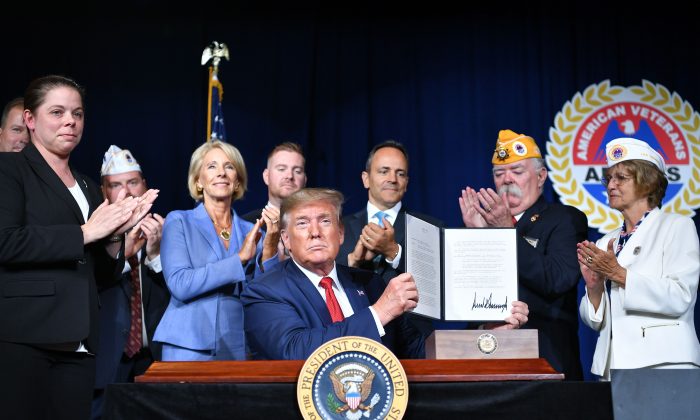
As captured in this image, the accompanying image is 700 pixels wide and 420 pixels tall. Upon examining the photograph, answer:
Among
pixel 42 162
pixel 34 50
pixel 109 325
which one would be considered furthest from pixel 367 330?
pixel 34 50

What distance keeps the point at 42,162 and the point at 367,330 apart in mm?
1198

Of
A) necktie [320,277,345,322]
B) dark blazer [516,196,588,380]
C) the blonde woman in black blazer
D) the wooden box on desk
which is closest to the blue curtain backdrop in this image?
dark blazer [516,196,588,380]

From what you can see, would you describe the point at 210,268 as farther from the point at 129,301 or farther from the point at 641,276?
the point at 641,276

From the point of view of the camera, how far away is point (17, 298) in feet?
8.67

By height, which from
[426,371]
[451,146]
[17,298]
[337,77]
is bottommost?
[426,371]

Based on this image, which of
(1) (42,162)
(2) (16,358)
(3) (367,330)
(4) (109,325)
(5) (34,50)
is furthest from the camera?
(5) (34,50)

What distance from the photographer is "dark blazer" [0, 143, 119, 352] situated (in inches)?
103

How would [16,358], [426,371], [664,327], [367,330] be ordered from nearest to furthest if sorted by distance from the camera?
[426,371]
[367,330]
[16,358]
[664,327]

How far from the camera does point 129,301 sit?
3.90 meters

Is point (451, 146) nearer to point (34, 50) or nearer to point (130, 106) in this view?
point (130, 106)

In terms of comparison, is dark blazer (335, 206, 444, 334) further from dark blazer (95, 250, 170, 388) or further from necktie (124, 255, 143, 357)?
necktie (124, 255, 143, 357)

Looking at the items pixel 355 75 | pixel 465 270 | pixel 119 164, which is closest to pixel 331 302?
pixel 465 270

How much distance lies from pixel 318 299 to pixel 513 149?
5.48 ft

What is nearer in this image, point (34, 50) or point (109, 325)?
point (109, 325)
